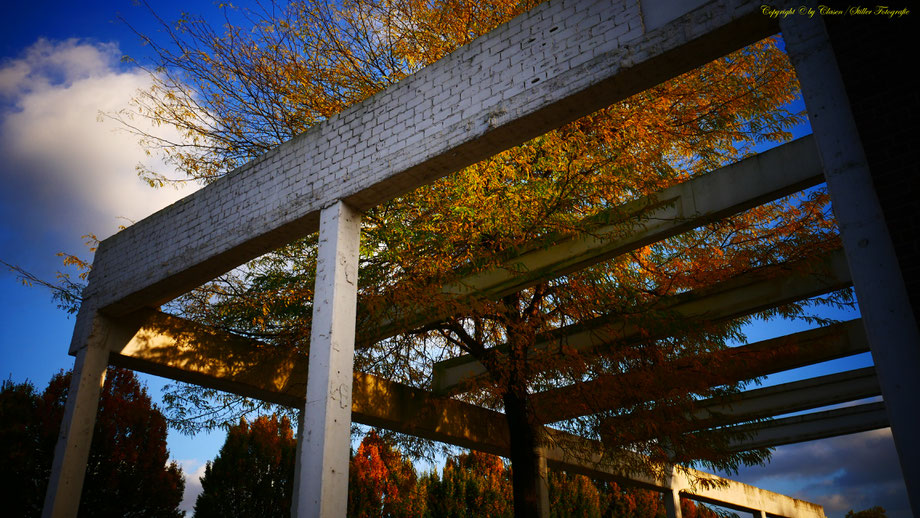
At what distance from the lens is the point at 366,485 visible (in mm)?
16438

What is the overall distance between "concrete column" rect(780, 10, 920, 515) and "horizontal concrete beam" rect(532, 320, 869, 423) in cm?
551

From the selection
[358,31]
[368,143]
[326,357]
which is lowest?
[326,357]

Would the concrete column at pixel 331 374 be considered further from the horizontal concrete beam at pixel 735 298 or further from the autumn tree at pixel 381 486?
the autumn tree at pixel 381 486

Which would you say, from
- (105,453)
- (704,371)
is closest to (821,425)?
(704,371)

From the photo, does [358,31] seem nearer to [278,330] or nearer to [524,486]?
[278,330]

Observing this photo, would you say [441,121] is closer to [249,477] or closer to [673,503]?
[249,477]

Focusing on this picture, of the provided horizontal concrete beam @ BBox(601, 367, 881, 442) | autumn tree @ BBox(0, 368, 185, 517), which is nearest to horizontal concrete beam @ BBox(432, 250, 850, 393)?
horizontal concrete beam @ BBox(601, 367, 881, 442)

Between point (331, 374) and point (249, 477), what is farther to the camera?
point (249, 477)

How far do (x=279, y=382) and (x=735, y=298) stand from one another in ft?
22.1

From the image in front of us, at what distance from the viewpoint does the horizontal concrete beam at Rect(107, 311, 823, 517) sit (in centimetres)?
877

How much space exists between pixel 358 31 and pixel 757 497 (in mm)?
18426

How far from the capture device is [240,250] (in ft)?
23.2

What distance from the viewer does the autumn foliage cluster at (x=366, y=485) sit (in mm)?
16109

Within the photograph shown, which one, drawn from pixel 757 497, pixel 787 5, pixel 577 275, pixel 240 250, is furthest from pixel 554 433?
pixel 757 497
